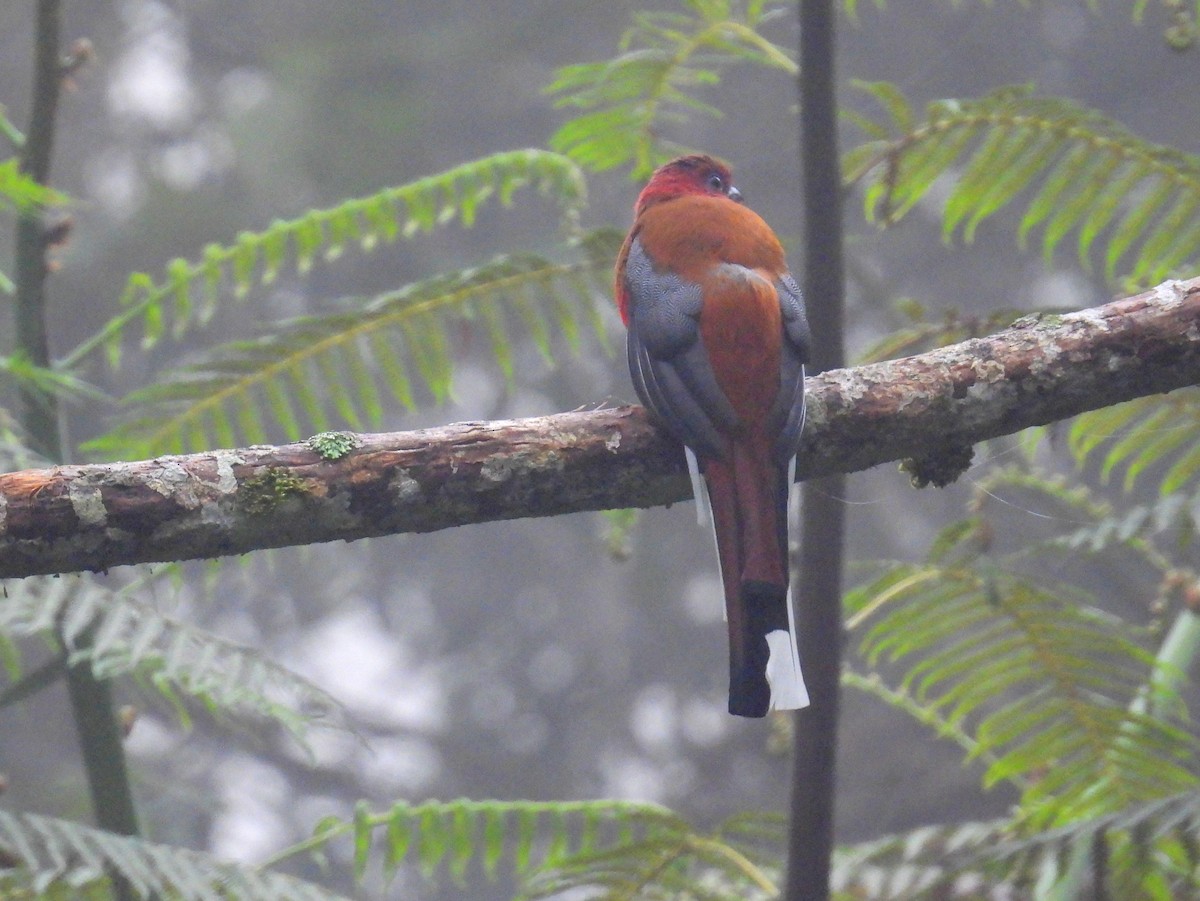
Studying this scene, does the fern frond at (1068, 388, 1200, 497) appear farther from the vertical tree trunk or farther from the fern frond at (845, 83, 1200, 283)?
the vertical tree trunk

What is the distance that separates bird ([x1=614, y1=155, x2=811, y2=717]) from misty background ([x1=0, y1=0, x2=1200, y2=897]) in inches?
157

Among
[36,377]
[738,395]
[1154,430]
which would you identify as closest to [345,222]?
[36,377]

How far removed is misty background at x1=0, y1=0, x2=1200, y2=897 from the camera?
6488mm

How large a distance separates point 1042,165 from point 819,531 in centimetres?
107

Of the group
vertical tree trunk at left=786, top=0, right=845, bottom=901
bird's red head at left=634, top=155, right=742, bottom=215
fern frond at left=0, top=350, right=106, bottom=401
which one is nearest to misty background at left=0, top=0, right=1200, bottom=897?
bird's red head at left=634, top=155, right=742, bottom=215

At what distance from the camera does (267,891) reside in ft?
6.84

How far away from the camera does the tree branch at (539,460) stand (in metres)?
1.55

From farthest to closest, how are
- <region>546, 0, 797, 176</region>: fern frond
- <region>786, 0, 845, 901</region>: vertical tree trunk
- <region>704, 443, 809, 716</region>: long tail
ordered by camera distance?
<region>546, 0, 797, 176</region>: fern frond < <region>786, 0, 845, 901</region>: vertical tree trunk < <region>704, 443, 809, 716</region>: long tail

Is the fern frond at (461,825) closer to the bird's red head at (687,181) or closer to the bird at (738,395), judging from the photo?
the bird at (738,395)

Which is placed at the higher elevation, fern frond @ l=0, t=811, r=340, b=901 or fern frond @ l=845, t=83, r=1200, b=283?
fern frond @ l=845, t=83, r=1200, b=283

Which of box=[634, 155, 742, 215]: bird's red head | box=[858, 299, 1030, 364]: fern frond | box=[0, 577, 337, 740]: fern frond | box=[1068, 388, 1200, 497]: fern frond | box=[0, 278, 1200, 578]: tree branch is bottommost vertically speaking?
box=[0, 577, 337, 740]: fern frond

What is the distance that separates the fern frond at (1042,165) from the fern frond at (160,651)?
1.52 m

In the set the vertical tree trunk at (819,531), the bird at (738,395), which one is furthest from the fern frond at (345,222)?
the vertical tree trunk at (819,531)

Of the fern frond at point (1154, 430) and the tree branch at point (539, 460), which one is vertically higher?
the fern frond at point (1154, 430)
